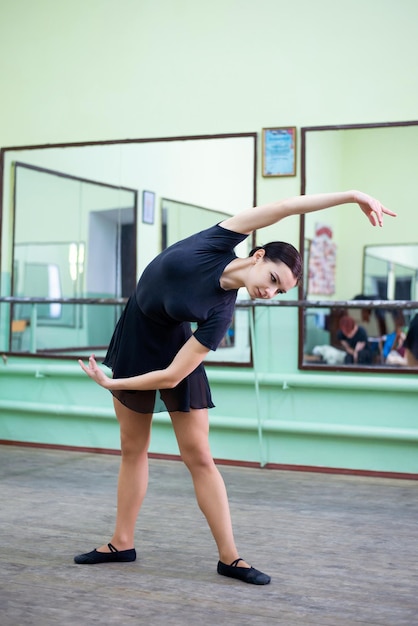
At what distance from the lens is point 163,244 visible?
482 cm

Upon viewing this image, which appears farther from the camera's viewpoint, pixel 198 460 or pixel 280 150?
pixel 280 150

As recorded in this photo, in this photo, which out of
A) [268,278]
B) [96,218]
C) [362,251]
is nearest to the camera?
[268,278]

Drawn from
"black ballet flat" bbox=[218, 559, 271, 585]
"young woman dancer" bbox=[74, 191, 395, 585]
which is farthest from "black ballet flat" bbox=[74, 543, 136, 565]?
"black ballet flat" bbox=[218, 559, 271, 585]

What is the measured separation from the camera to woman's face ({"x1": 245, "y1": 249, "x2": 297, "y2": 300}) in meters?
2.26

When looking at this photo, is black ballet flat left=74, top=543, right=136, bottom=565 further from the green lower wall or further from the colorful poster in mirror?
the colorful poster in mirror

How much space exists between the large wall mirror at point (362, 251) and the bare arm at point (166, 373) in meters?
2.11

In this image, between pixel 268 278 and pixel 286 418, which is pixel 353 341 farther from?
pixel 268 278

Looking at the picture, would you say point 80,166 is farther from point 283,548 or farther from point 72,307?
point 283,548

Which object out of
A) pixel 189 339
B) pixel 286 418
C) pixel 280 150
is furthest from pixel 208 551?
pixel 280 150

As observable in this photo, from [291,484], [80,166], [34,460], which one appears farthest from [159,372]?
[80,166]

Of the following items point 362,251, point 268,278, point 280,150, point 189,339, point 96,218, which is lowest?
point 189,339

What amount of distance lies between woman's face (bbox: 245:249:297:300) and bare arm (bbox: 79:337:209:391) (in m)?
0.23

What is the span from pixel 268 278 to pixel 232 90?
263 cm

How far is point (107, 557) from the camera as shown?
2.74 meters
